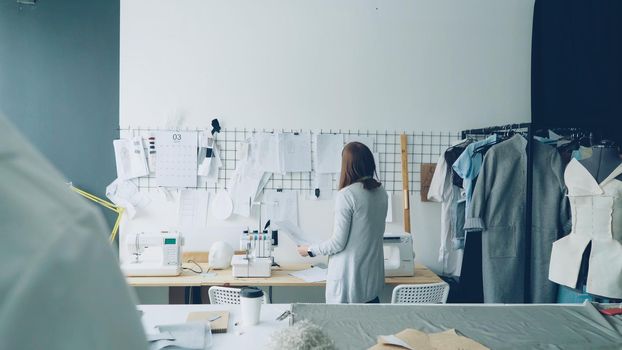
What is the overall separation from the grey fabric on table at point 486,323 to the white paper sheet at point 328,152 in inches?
76.7

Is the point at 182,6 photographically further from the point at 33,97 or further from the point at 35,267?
the point at 35,267

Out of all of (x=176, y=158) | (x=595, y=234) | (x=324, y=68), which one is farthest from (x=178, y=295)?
(x=595, y=234)

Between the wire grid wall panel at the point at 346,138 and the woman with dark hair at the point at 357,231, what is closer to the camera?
the woman with dark hair at the point at 357,231

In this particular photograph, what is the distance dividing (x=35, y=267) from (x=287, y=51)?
3642mm

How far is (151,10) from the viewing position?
3.69m

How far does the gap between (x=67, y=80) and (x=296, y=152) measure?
187cm

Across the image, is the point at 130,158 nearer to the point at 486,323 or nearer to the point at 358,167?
the point at 358,167

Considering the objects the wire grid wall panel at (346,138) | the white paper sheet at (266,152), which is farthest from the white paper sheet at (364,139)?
the white paper sheet at (266,152)

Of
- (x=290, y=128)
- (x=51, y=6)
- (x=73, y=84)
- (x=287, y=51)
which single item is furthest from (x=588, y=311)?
(x=51, y=6)

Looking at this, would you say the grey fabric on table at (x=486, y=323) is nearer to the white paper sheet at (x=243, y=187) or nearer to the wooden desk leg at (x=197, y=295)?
the wooden desk leg at (x=197, y=295)

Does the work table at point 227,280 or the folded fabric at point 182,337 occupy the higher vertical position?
the folded fabric at point 182,337

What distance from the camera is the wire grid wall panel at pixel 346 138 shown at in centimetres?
373

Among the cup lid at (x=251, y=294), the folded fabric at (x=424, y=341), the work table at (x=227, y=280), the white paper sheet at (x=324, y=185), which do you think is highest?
the white paper sheet at (x=324, y=185)

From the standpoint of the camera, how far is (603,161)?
2.57 meters
